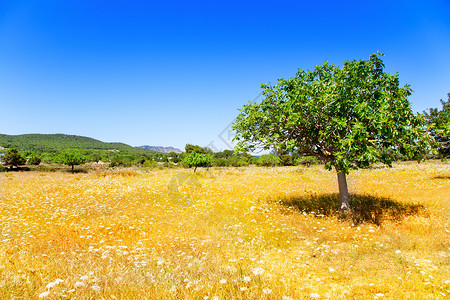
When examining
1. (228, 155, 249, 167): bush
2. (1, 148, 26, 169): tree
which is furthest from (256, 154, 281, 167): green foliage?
(1, 148, 26, 169): tree

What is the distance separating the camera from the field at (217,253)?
4.84 meters

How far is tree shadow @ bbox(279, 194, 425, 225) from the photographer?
35.0 ft

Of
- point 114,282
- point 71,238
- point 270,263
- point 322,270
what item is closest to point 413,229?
point 322,270

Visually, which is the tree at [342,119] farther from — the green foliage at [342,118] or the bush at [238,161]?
the bush at [238,161]

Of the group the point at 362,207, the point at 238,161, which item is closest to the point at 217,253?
the point at 362,207

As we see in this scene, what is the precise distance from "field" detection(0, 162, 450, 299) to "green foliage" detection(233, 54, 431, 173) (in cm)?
308

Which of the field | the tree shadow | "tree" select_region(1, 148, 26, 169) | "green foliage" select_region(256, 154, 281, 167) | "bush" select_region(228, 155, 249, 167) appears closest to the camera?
the field

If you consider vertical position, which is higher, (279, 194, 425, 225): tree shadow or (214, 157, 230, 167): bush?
(214, 157, 230, 167): bush

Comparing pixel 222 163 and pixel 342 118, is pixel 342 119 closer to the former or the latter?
pixel 342 118

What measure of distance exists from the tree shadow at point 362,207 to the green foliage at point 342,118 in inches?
98.8

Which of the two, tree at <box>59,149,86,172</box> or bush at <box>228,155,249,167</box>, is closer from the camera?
tree at <box>59,149,86,172</box>

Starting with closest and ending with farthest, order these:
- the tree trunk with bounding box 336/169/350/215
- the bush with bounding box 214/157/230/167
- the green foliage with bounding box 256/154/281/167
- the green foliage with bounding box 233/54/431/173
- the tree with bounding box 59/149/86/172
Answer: the green foliage with bounding box 233/54/431/173, the tree trunk with bounding box 336/169/350/215, the green foliage with bounding box 256/154/281/167, the tree with bounding box 59/149/86/172, the bush with bounding box 214/157/230/167

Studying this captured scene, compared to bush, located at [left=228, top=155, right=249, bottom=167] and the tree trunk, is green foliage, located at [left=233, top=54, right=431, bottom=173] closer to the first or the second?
the tree trunk

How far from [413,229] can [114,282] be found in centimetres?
1061
